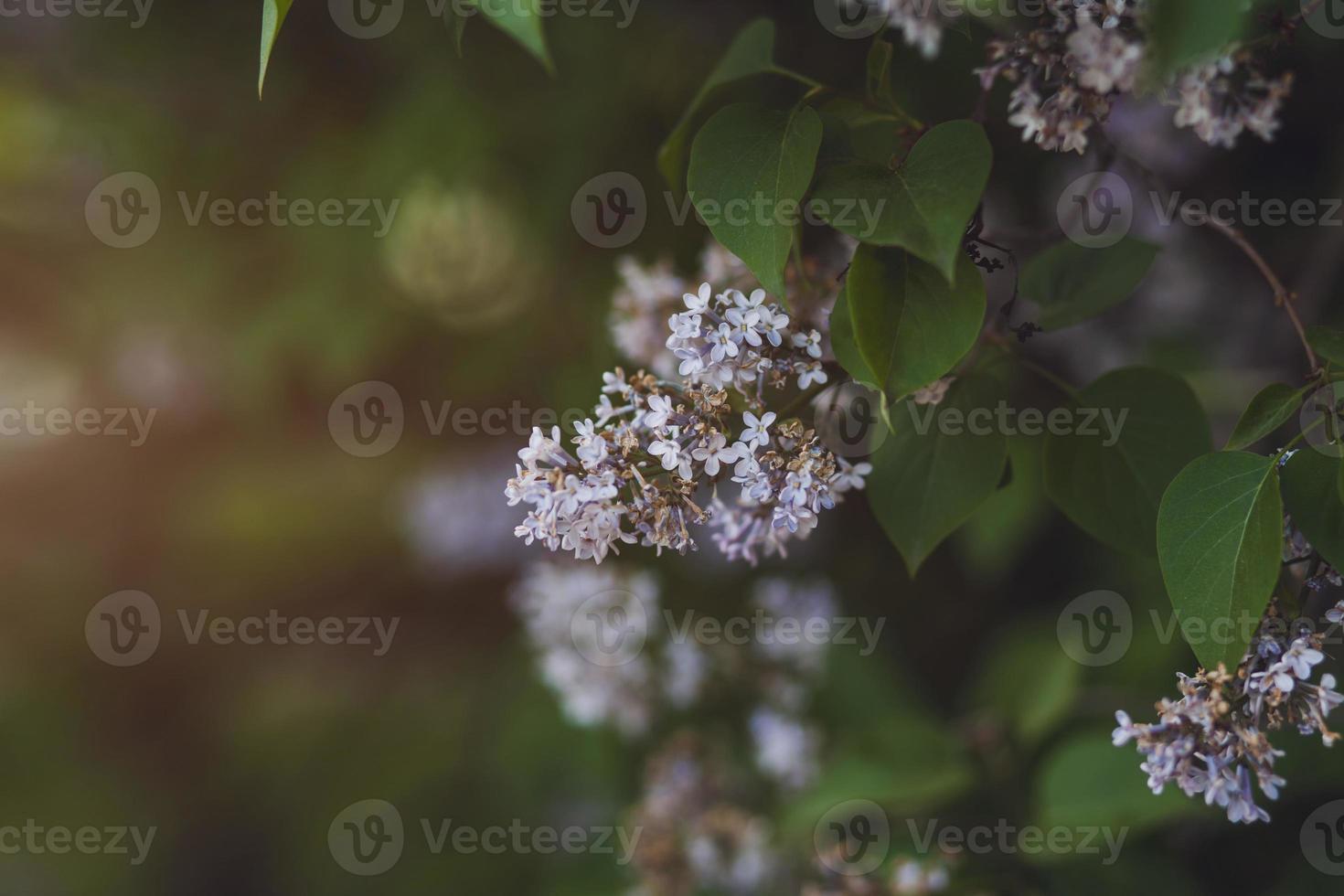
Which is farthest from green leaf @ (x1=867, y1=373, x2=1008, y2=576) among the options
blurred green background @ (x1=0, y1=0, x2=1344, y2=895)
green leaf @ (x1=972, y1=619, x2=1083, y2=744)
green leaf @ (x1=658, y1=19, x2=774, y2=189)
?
green leaf @ (x1=972, y1=619, x2=1083, y2=744)

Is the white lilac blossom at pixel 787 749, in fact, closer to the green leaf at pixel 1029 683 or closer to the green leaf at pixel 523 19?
the green leaf at pixel 1029 683

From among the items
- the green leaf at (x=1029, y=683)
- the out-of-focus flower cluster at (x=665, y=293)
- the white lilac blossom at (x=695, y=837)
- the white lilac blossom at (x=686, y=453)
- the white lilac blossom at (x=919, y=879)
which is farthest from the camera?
the white lilac blossom at (x=695, y=837)

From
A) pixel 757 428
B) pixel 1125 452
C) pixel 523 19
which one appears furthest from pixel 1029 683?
pixel 523 19

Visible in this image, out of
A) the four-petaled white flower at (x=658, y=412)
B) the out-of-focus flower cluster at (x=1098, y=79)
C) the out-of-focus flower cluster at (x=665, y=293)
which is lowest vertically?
the four-petaled white flower at (x=658, y=412)

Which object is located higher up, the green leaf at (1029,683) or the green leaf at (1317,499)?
the green leaf at (1029,683)

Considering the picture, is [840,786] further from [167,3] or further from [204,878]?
[204,878]

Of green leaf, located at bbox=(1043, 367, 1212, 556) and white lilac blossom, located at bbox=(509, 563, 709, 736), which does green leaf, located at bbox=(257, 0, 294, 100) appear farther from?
white lilac blossom, located at bbox=(509, 563, 709, 736)

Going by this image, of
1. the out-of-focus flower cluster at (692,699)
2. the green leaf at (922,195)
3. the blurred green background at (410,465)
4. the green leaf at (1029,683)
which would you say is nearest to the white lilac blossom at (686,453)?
the green leaf at (922,195)

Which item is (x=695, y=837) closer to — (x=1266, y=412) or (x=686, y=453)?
(x=686, y=453)
